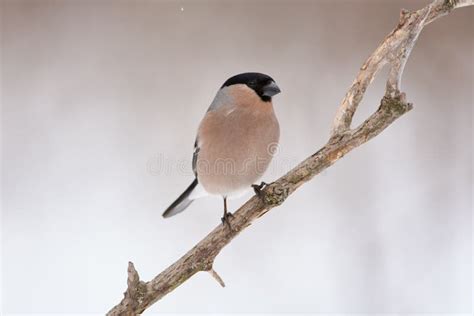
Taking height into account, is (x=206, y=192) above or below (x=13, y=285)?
above

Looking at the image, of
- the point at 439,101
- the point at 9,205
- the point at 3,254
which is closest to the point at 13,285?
the point at 3,254

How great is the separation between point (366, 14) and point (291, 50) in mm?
352

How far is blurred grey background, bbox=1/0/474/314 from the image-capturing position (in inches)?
88.2

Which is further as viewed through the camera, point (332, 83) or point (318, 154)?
point (332, 83)

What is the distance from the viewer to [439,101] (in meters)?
2.36

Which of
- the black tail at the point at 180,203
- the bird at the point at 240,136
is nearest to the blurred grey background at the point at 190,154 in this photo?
the black tail at the point at 180,203

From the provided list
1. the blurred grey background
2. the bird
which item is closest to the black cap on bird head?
the bird

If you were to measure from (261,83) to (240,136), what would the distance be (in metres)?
0.17

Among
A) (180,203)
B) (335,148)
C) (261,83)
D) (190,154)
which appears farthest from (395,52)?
(190,154)

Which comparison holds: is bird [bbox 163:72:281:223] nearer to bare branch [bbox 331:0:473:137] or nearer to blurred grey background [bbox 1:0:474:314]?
bare branch [bbox 331:0:473:137]

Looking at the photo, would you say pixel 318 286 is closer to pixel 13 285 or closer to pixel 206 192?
pixel 206 192

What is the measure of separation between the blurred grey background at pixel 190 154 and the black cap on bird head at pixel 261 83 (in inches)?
25.3

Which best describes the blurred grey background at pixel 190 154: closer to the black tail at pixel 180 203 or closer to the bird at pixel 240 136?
the black tail at pixel 180 203

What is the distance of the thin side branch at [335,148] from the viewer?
4.42ft
